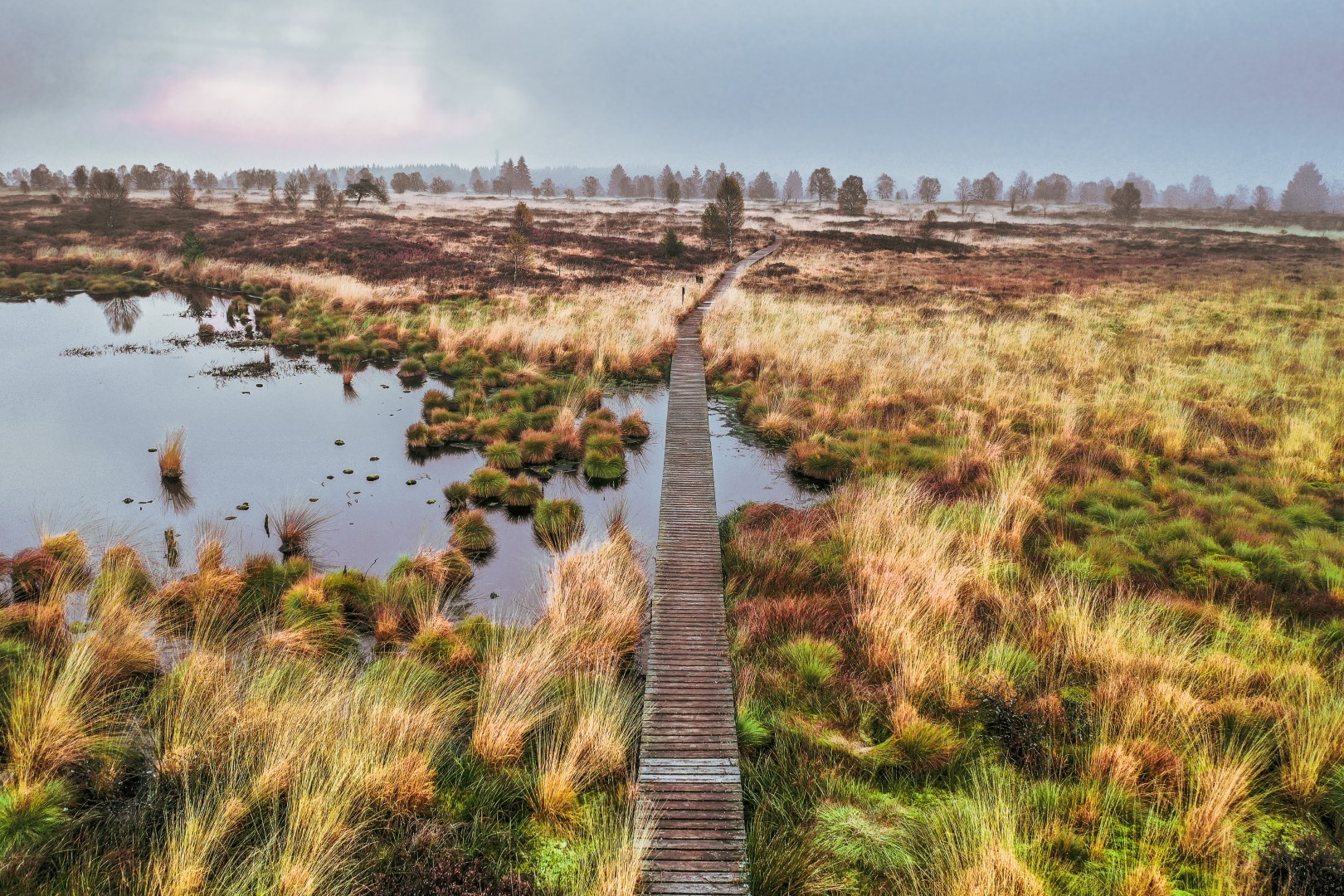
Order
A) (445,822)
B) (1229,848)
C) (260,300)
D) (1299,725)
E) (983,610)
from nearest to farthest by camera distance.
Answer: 1. (1229,848)
2. (445,822)
3. (1299,725)
4. (983,610)
5. (260,300)

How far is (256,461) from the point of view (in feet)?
42.5

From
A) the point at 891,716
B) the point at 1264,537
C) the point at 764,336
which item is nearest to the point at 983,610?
the point at 891,716

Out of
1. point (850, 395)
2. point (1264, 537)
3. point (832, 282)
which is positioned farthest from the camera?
point (832, 282)

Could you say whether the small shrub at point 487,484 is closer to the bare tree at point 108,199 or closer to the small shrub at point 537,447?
the small shrub at point 537,447

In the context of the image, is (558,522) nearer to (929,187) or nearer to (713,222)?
(713,222)

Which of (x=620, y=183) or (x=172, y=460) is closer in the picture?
(x=172, y=460)

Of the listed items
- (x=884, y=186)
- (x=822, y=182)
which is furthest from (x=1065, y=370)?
(x=884, y=186)

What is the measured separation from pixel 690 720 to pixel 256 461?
11492mm

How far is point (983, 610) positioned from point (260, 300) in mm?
32217

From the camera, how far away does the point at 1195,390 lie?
55.6 feet

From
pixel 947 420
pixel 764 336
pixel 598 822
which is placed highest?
pixel 764 336

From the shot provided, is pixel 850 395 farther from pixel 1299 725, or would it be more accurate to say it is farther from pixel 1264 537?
pixel 1299 725

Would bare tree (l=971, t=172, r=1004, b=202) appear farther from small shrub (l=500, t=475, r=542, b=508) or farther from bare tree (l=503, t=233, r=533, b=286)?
small shrub (l=500, t=475, r=542, b=508)

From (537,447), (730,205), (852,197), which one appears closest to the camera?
(537,447)
